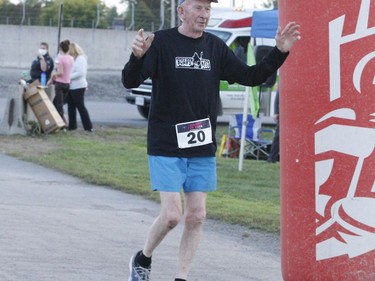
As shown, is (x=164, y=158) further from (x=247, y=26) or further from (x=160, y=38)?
(x=247, y=26)

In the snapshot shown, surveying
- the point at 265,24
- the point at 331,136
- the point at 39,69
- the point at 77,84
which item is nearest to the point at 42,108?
the point at 77,84

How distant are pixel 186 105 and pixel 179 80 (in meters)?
0.18

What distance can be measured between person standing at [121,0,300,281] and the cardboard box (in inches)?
531

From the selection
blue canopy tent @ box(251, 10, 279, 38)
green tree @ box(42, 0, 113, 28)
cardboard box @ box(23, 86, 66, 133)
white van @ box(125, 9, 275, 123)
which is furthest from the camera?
green tree @ box(42, 0, 113, 28)

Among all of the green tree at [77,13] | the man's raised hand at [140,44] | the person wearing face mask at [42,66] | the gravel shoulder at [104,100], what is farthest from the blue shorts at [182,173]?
the green tree at [77,13]

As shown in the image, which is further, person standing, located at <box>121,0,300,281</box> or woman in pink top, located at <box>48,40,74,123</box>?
woman in pink top, located at <box>48,40,74,123</box>

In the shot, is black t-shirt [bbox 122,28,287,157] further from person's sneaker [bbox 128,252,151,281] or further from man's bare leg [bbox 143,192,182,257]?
person's sneaker [bbox 128,252,151,281]

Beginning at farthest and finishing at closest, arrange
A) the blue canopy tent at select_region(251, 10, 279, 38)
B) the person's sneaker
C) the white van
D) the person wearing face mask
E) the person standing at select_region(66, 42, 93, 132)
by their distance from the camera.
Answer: the white van
the person wearing face mask
the person standing at select_region(66, 42, 93, 132)
the blue canopy tent at select_region(251, 10, 279, 38)
the person's sneaker

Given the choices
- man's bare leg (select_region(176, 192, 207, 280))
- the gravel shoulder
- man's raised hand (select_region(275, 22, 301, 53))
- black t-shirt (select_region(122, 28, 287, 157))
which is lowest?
the gravel shoulder

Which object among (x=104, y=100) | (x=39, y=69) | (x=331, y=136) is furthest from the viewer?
(x=104, y=100)

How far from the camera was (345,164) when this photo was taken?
6.86 metres

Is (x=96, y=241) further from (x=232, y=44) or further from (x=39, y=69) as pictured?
(x=232, y=44)

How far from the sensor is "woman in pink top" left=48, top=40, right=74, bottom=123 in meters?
21.8

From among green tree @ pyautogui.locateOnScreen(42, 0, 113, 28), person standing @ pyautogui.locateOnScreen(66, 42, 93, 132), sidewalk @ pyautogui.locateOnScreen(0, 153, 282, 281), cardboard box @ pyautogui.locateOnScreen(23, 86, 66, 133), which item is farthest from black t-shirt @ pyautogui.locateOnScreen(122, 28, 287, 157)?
green tree @ pyautogui.locateOnScreen(42, 0, 113, 28)
